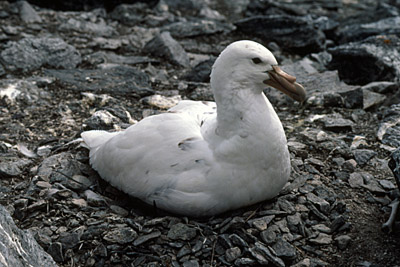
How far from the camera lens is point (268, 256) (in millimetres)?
4141

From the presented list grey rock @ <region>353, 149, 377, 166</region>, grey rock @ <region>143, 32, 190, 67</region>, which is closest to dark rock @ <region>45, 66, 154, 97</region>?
grey rock @ <region>143, 32, 190, 67</region>

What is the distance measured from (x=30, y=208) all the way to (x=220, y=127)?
1888 millimetres

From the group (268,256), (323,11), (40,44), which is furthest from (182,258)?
(323,11)

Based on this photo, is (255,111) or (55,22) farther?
(55,22)

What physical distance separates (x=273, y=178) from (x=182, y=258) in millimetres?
1023

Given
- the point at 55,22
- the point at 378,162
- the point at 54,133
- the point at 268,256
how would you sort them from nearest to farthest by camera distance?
1. the point at 268,256
2. the point at 378,162
3. the point at 54,133
4. the point at 55,22

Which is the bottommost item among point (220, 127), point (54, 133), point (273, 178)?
point (54, 133)

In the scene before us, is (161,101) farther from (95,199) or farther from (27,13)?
(27,13)

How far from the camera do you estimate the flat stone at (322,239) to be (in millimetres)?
4316

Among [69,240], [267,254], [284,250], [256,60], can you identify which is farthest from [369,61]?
[69,240]

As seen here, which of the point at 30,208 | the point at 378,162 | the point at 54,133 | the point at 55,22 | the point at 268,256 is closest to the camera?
the point at 268,256

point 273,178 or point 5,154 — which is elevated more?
point 273,178

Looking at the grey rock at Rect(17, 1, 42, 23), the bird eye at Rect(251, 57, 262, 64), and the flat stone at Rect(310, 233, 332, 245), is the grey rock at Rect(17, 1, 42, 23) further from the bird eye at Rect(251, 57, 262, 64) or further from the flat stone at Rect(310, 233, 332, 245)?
the flat stone at Rect(310, 233, 332, 245)

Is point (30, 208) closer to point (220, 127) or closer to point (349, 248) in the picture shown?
point (220, 127)
